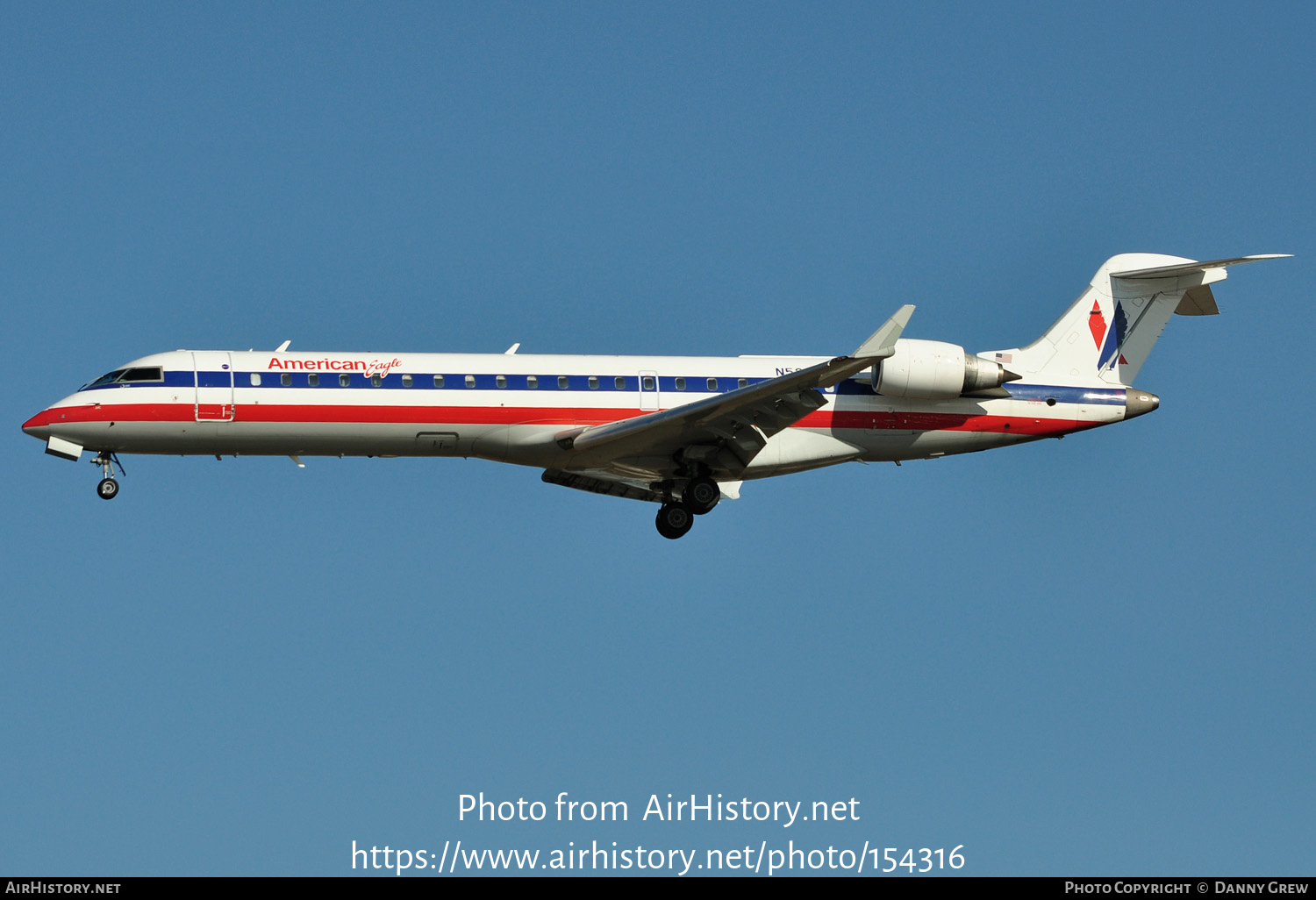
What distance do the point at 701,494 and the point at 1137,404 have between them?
900 cm

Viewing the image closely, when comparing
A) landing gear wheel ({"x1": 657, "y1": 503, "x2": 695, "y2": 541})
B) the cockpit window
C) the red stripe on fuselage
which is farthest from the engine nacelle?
the cockpit window

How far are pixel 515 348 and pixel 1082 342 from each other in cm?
1149

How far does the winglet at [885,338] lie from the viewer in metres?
26.5

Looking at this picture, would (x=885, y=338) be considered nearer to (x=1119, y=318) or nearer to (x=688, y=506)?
(x=688, y=506)

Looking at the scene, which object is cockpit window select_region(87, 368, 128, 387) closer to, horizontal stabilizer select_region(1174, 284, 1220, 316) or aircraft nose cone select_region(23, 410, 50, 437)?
aircraft nose cone select_region(23, 410, 50, 437)

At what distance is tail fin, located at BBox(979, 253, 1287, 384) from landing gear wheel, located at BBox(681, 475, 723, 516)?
21.0ft

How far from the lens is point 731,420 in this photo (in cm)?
2902

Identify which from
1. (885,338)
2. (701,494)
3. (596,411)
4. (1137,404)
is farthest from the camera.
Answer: (1137,404)

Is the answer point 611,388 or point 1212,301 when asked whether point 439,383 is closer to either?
point 611,388

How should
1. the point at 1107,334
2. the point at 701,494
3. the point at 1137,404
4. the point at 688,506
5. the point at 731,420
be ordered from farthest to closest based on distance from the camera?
the point at 1107,334 → the point at 1137,404 → the point at 688,506 → the point at 701,494 → the point at 731,420

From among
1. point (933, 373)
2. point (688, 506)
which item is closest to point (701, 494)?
point (688, 506)

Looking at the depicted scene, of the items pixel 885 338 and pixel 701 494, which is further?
pixel 701 494

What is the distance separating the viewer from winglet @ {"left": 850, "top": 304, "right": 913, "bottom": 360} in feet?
87.1

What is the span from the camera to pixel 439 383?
29.6 meters
